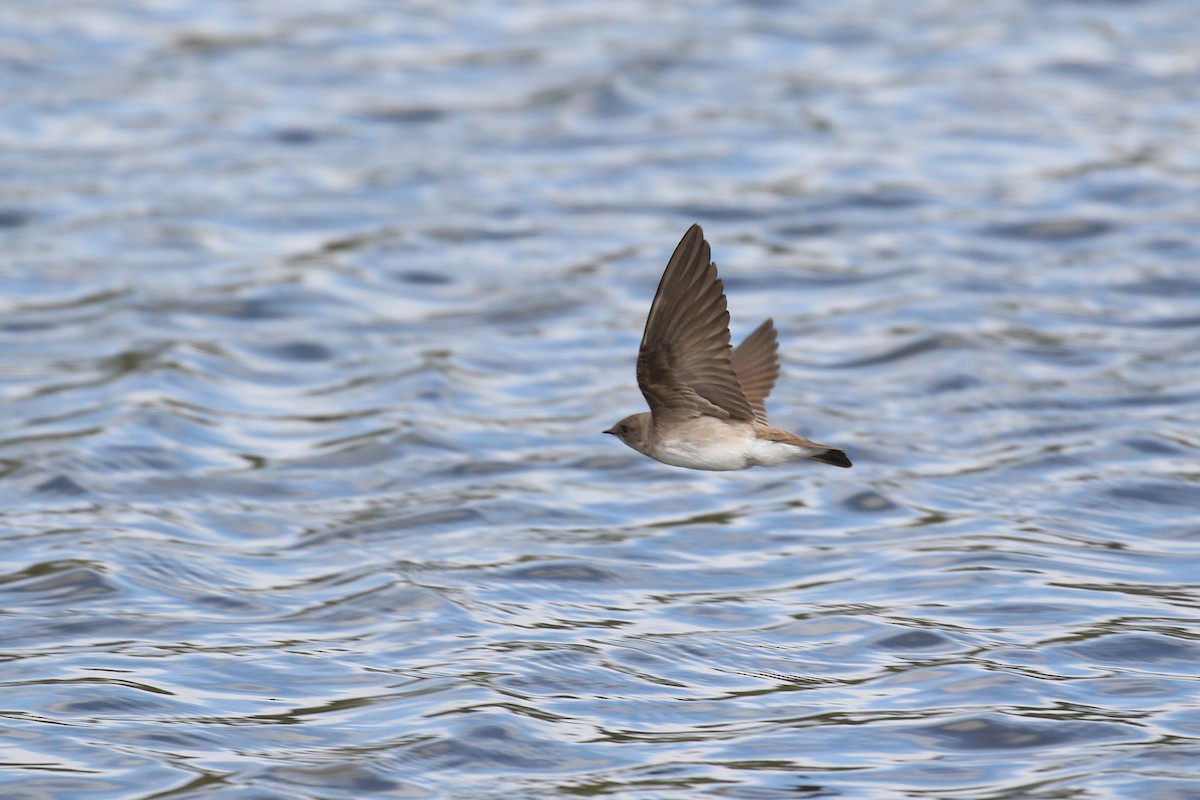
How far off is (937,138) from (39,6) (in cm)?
959

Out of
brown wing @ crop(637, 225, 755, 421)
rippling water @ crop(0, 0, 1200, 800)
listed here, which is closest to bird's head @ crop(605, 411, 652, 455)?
brown wing @ crop(637, 225, 755, 421)

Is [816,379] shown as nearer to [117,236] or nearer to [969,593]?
[969,593]

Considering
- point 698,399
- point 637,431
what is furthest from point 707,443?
point 637,431

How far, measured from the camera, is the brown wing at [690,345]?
22.4ft

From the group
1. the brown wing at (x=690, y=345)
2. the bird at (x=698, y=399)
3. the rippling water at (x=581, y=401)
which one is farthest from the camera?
the rippling water at (x=581, y=401)

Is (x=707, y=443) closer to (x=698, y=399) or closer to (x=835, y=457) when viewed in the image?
(x=698, y=399)

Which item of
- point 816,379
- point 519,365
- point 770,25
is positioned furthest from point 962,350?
point 770,25

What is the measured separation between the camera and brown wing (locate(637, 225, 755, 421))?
6.83 metres

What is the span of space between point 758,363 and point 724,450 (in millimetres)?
1194

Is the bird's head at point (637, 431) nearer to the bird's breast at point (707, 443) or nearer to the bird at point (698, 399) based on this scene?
the bird at point (698, 399)

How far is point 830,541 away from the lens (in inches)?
381

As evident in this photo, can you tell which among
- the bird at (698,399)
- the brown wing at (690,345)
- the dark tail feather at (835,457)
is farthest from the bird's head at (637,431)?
the dark tail feather at (835,457)

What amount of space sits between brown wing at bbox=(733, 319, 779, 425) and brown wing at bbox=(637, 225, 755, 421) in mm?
707

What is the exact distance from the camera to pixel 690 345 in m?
7.11
